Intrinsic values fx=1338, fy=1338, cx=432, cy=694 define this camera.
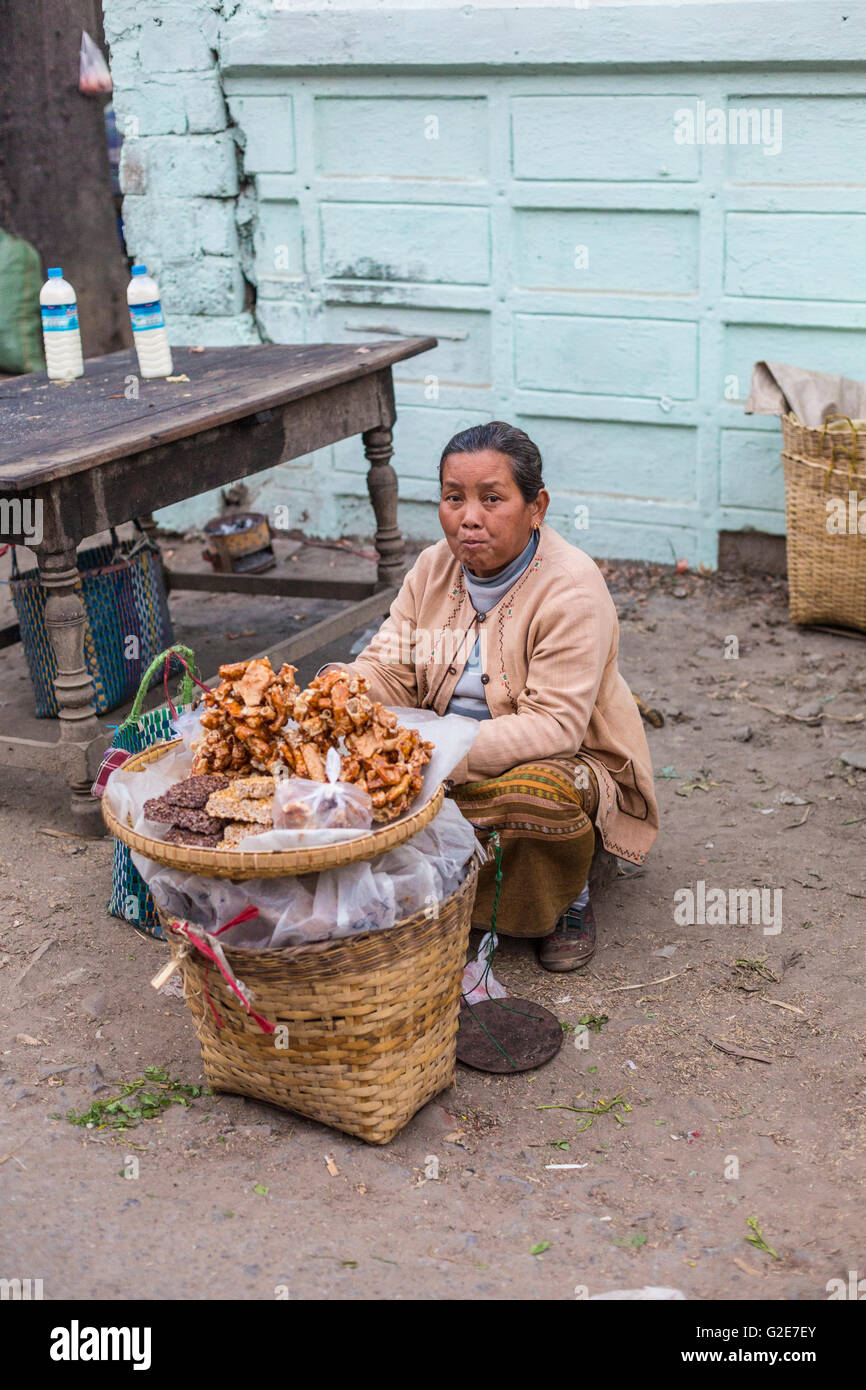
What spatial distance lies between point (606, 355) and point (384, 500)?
4.95 feet

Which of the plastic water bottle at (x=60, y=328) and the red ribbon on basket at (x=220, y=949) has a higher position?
the plastic water bottle at (x=60, y=328)

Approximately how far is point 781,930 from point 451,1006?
112 centimetres

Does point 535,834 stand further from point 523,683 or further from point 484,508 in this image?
point 484,508

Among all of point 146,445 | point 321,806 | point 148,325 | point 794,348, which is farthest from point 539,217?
point 321,806

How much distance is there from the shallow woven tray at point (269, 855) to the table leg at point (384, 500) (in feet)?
8.90

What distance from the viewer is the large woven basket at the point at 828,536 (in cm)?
508

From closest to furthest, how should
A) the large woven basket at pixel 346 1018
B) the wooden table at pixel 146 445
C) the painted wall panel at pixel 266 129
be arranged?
the large woven basket at pixel 346 1018 → the wooden table at pixel 146 445 → the painted wall panel at pixel 266 129

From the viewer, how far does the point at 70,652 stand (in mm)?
3883

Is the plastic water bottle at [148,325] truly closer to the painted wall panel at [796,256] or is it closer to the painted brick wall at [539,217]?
the painted brick wall at [539,217]

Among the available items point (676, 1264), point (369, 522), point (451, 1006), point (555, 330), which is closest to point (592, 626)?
point (451, 1006)

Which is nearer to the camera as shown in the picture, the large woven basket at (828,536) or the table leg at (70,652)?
the table leg at (70,652)

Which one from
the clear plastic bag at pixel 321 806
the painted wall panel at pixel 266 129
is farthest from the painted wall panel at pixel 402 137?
the clear plastic bag at pixel 321 806

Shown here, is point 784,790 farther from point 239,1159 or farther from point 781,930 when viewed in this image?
point 239,1159

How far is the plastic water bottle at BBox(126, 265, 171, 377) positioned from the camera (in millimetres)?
4402
